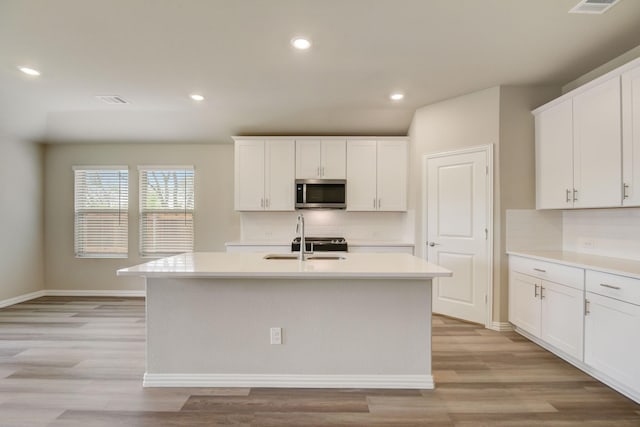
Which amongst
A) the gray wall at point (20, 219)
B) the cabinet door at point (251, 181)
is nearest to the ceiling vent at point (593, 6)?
the cabinet door at point (251, 181)

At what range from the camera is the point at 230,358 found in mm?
2393

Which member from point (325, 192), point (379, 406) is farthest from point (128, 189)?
point (379, 406)

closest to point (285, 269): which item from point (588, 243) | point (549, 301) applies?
point (549, 301)

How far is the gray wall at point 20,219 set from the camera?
4473 mm

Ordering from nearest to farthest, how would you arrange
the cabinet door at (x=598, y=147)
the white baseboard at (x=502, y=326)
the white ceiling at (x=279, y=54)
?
the white ceiling at (x=279, y=54) < the cabinet door at (x=598, y=147) < the white baseboard at (x=502, y=326)

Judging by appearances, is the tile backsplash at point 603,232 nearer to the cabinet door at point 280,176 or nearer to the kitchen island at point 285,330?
the kitchen island at point 285,330

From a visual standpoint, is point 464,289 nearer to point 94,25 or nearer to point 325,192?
point 325,192

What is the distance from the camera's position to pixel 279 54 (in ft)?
9.38

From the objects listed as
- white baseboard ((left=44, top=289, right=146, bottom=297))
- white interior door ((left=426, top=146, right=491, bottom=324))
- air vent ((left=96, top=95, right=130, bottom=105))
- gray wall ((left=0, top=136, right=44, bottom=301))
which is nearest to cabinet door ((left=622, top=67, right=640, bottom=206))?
white interior door ((left=426, top=146, right=491, bottom=324))

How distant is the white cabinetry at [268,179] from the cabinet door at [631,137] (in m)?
3.48

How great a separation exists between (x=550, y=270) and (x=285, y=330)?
2352 mm

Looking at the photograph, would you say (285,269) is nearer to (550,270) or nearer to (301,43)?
(301,43)

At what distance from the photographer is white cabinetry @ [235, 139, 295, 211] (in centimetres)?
469

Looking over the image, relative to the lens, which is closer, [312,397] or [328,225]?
[312,397]
